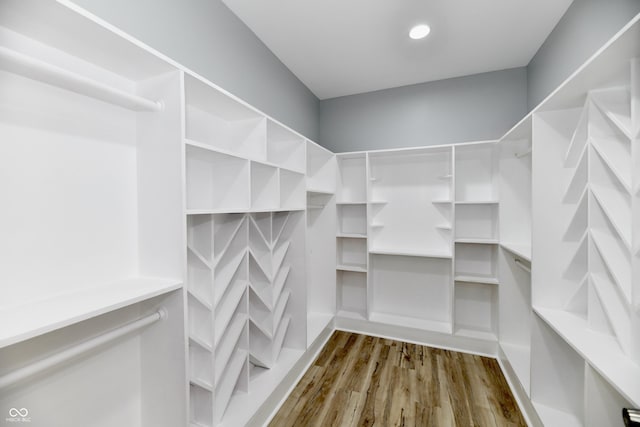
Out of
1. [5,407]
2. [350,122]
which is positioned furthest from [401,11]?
[5,407]

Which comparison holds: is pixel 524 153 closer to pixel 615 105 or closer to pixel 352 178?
pixel 615 105

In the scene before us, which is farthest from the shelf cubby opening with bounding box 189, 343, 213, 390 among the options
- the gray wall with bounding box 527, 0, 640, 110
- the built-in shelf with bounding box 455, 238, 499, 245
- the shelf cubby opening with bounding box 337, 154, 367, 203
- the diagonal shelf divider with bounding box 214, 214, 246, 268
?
the gray wall with bounding box 527, 0, 640, 110

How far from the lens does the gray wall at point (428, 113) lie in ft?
8.87

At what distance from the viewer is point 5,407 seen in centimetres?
89

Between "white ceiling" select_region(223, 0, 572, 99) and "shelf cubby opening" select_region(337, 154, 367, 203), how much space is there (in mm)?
881

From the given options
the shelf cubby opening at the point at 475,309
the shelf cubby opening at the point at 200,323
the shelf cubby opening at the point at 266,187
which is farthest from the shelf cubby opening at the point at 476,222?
the shelf cubby opening at the point at 200,323

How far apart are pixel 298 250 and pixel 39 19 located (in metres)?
1.87

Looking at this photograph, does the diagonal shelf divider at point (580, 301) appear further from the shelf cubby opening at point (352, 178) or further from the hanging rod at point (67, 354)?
the hanging rod at point (67, 354)

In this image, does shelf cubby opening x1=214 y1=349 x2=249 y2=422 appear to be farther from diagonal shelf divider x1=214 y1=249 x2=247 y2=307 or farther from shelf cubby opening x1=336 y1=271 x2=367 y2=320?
shelf cubby opening x1=336 y1=271 x2=367 y2=320

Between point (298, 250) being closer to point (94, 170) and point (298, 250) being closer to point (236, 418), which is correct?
point (236, 418)

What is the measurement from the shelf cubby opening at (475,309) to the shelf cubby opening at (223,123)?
254cm

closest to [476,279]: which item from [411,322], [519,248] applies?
[519,248]

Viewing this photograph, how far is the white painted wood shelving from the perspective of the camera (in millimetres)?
939

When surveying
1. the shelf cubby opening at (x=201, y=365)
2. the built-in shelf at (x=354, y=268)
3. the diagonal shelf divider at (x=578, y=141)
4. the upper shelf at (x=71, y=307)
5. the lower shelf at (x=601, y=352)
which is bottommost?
the shelf cubby opening at (x=201, y=365)
